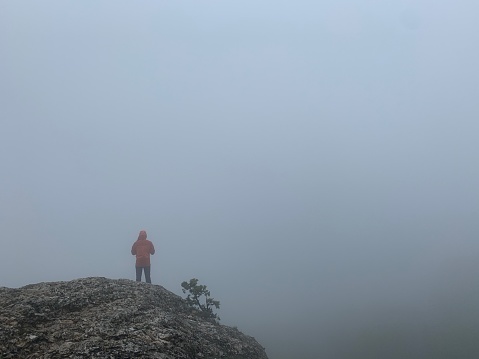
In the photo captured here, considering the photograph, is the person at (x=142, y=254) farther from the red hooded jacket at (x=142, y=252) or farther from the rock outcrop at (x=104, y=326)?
the rock outcrop at (x=104, y=326)

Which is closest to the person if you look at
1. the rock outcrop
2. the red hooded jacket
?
the red hooded jacket

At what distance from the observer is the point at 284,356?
104 ft

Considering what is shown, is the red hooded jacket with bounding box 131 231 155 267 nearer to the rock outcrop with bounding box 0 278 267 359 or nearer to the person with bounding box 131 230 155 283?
the person with bounding box 131 230 155 283

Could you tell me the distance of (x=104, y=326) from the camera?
1530cm

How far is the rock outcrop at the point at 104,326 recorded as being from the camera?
1370 centimetres

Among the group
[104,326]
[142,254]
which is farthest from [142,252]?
[104,326]

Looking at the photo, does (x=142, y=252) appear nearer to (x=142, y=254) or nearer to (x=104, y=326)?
A: (x=142, y=254)

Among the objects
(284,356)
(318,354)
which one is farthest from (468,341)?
(284,356)

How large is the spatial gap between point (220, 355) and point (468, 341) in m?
26.1

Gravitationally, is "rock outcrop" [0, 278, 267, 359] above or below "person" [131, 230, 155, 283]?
below

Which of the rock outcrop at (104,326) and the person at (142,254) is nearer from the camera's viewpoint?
the rock outcrop at (104,326)

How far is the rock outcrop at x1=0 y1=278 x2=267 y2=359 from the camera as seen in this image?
1370 cm

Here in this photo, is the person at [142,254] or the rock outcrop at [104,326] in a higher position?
the person at [142,254]

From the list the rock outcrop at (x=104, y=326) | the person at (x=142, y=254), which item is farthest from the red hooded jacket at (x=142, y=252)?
the rock outcrop at (x=104, y=326)
